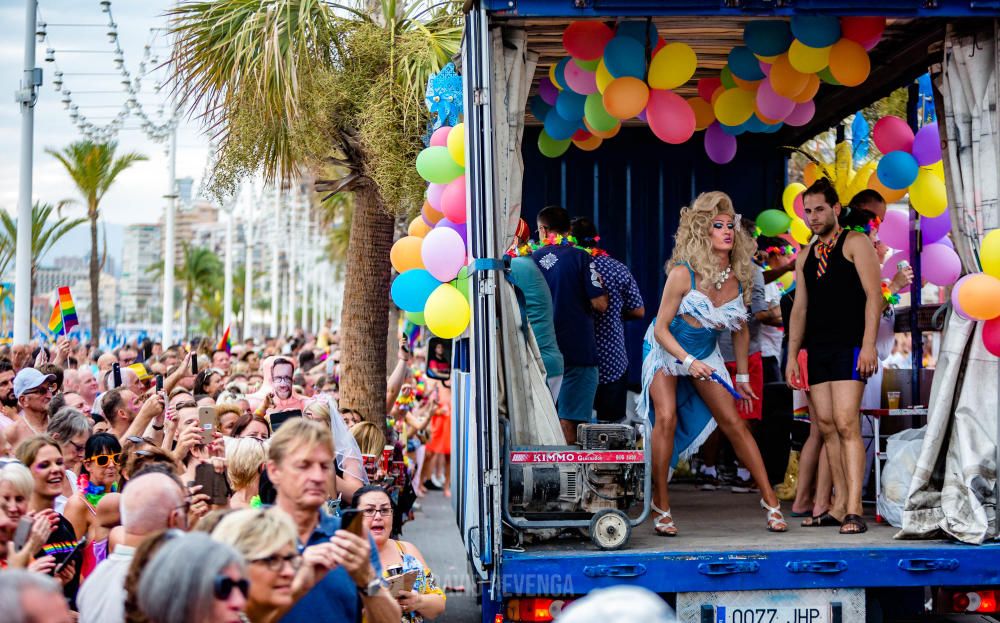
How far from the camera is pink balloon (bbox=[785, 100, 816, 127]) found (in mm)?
8773

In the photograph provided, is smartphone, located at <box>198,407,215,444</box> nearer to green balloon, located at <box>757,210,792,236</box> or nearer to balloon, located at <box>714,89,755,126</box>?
balloon, located at <box>714,89,755,126</box>

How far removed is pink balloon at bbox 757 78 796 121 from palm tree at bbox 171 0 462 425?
3160 mm

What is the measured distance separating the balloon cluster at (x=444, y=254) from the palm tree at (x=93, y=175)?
25.4m

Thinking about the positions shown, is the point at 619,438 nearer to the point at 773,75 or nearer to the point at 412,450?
the point at 773,75

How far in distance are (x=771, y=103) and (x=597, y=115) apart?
136cm

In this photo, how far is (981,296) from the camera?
582 centimetres

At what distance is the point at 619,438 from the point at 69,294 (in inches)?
333

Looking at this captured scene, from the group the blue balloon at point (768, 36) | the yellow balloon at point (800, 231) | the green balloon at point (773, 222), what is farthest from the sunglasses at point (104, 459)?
the yellow balloon at point (800, 231)

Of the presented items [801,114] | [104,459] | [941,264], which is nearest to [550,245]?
[801,114]

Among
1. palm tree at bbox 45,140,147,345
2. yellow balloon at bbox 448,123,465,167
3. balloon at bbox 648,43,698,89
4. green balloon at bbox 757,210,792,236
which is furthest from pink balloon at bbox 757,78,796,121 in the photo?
palm tree at bbox 45,140,147,345

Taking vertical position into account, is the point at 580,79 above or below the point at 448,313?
above

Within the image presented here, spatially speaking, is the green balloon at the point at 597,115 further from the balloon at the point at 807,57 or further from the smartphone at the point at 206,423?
the smartphone at the point at 206,423

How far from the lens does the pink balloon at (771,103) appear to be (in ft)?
27.0

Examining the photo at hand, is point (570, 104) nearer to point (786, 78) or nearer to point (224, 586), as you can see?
point (786, 78)
